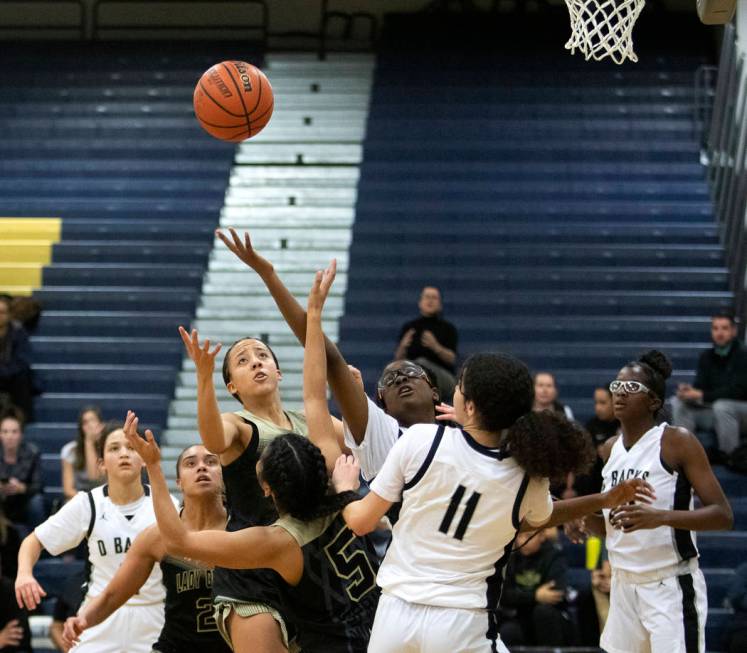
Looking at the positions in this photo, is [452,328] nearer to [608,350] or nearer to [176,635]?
[608,350]

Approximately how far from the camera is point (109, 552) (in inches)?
236

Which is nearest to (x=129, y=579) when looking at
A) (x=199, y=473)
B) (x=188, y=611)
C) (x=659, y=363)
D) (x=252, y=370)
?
(x=188, y=611)

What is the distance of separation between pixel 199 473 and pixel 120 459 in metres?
1.01

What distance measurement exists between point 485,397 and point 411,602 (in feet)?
2.16

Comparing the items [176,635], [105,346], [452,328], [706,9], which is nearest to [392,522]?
[176,635]

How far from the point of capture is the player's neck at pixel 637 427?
566 centimetres

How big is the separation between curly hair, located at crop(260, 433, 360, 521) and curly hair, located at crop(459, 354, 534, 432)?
552 mm

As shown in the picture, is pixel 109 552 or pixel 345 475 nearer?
pixel 345 475

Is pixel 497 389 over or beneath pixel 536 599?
over

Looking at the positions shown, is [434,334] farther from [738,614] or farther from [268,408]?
[268,408]

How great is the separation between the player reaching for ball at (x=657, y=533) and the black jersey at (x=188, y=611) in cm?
167

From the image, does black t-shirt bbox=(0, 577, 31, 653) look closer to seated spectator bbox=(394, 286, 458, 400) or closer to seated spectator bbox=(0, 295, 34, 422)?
seated spectator bbox=(0, 295, 34, 422)

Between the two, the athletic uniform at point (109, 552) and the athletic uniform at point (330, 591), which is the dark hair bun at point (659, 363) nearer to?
the athletic uniform at point (330, 591)

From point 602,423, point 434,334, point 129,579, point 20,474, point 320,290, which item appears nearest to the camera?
point 320,290
